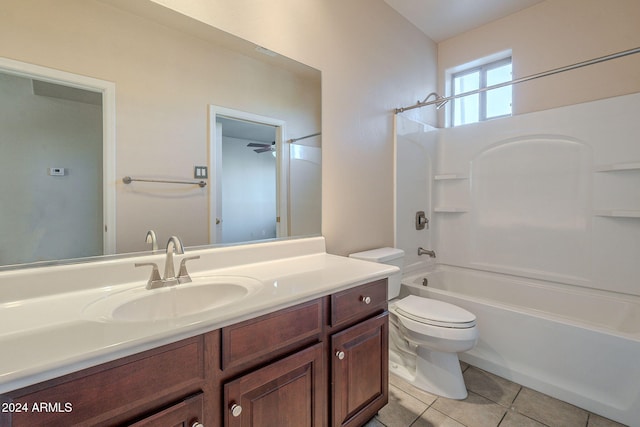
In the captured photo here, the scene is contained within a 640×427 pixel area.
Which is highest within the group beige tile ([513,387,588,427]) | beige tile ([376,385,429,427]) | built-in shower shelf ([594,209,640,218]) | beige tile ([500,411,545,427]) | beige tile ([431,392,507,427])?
built-in shower shelf ([594,209,640,218])

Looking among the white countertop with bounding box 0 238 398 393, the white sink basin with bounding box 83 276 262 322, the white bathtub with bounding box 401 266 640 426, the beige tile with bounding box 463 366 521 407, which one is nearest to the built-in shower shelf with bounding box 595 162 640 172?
the white bathtub with bounding box 401 266 640 426

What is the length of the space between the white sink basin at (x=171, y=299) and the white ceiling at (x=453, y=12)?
7.91 ft

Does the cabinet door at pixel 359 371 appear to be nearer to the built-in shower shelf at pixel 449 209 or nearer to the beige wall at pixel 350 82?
the beige wall at pixel 350 82

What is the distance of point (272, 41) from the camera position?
59.9 inches

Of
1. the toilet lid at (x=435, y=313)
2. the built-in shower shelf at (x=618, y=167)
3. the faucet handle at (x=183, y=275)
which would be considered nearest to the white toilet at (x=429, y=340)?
the toilet lid at (x=435, y=313)

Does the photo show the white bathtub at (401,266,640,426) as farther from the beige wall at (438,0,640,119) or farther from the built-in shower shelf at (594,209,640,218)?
the beige wall at (438,0,640,119)

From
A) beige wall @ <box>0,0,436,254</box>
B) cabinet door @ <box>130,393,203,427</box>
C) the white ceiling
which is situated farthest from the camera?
the white ceiling

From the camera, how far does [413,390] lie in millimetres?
1722

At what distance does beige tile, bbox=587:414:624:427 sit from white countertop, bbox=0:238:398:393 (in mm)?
1313

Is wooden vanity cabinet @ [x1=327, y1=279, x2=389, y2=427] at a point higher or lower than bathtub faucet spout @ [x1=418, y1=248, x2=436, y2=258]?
lower

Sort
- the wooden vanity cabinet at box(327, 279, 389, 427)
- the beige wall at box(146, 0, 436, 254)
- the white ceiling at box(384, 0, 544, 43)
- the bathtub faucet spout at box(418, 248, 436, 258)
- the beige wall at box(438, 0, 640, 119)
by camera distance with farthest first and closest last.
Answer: the bathtub faucet spout at box(418, 248, 436, 258) → the white ceiling at box(384, 0, 544, 43) → the beige wall at box(438, 0, 640, 119) → the beige wall at box(146, 0, 436, 254) → the wooden vanity cabinet at box(327, 279, 389, 427)

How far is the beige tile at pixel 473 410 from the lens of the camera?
1.46 m

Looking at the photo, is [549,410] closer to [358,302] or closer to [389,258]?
[389,258]

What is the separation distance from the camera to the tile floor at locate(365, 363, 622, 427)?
144cm
